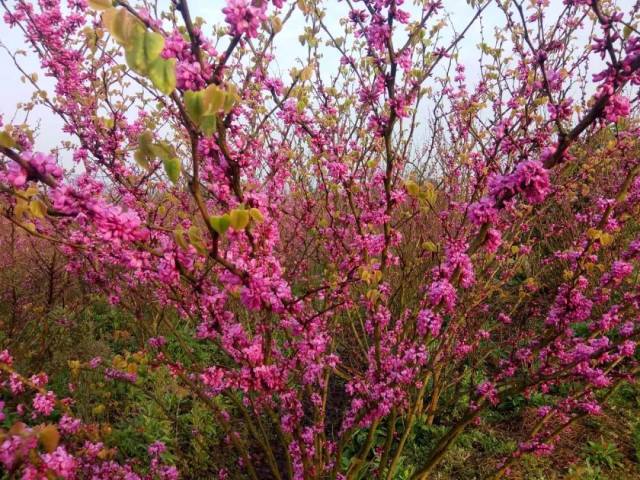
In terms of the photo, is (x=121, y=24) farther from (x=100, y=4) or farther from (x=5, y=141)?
(x=5, y=141)

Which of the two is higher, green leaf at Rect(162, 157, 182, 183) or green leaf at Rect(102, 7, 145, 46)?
green leaf at Rect(102, 7, 145, 46)

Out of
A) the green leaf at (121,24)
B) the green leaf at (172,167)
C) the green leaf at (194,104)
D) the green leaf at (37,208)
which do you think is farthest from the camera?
the green leaf at (37,208)

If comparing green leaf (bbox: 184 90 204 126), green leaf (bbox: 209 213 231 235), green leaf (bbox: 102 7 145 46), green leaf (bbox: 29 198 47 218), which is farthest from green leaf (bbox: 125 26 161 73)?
green leaf (bbox: 29 198 47 218)

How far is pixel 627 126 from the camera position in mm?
6742

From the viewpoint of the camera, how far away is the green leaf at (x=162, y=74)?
99cm

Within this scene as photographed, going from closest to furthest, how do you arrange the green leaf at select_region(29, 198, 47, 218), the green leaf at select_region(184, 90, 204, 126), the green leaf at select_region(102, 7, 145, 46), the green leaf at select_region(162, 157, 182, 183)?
the green leaf at select_region(102, 7, 145, 46), the green leaf at select_region(184, 90, 204, 126), the green leaf at select_region(162, 157, 182, 183), the green leaf at select_region(29, 198, 47, 218)

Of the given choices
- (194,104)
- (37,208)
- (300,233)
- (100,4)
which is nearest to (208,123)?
(194,104)

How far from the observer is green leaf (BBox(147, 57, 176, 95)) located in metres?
0.99

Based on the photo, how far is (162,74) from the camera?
100 centimetres

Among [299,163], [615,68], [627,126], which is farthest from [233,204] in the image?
[627,126]

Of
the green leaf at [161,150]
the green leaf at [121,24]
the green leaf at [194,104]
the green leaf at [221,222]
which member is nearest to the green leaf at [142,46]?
the green leaf at [121,24]

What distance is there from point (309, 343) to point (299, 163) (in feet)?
13.1

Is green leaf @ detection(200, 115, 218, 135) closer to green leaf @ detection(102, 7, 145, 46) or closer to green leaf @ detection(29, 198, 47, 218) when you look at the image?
green leaf @ detection(102, 7, 145, 46)

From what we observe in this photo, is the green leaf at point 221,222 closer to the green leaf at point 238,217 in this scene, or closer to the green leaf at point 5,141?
the green leaf at point 238,217
